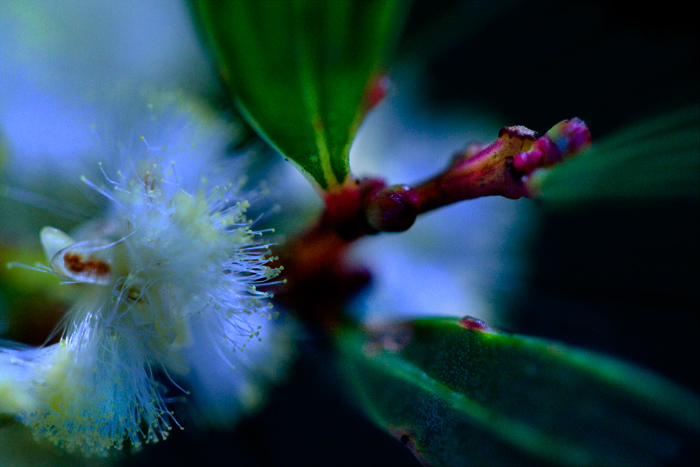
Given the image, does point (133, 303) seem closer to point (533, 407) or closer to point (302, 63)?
point (302, 63)

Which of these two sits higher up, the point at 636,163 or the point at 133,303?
the point at 133,303

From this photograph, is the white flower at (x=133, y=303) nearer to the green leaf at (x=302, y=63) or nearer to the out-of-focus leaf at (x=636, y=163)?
the green leaf at (x=302, y=63)

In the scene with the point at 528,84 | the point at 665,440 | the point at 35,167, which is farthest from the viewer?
the point at 528,84

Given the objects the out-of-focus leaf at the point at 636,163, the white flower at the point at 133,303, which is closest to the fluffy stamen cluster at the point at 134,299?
the white flower at the point at 133,303

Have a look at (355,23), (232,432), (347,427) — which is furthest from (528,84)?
(232,432)

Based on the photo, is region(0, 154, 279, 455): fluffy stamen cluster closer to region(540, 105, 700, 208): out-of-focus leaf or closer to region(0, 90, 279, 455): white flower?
region(0, 90, 279, 455): white flower

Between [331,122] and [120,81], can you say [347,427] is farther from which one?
[120,81]

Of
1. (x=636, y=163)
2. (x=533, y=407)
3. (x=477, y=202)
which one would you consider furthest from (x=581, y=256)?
(x=533, y=407)
